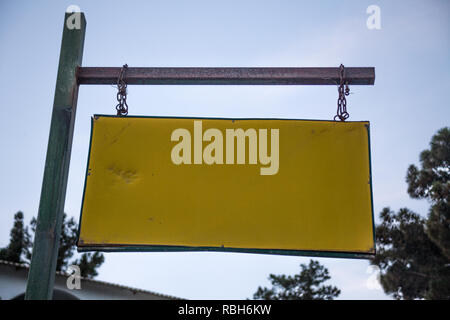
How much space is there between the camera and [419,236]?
15203 mm

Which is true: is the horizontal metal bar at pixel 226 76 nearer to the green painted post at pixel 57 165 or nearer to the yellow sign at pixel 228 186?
the green painted post at pixel 57 165

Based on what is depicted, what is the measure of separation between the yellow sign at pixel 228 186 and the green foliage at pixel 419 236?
13.3m

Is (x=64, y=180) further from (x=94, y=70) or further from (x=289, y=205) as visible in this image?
(x=289, y=205)

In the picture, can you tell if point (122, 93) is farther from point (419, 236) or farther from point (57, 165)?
point (419, 236)

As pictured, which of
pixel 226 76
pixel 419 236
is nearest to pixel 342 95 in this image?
pixel 226 76

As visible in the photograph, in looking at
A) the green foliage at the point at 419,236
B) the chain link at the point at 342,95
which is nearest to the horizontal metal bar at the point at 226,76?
the chain link at the point at 342,95

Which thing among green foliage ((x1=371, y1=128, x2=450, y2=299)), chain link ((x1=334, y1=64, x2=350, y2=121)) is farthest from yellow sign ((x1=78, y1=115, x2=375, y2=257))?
green foliage ((x1=371, y1=128, x2=450, y2=299))

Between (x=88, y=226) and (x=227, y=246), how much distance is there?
2.60ft

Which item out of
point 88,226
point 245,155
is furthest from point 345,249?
point 88,226

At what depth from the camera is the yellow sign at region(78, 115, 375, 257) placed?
2.39m

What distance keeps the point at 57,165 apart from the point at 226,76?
117cm

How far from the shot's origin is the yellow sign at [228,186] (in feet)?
7.86

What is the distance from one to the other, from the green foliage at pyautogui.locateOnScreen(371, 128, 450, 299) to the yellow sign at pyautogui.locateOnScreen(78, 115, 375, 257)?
1327cm
